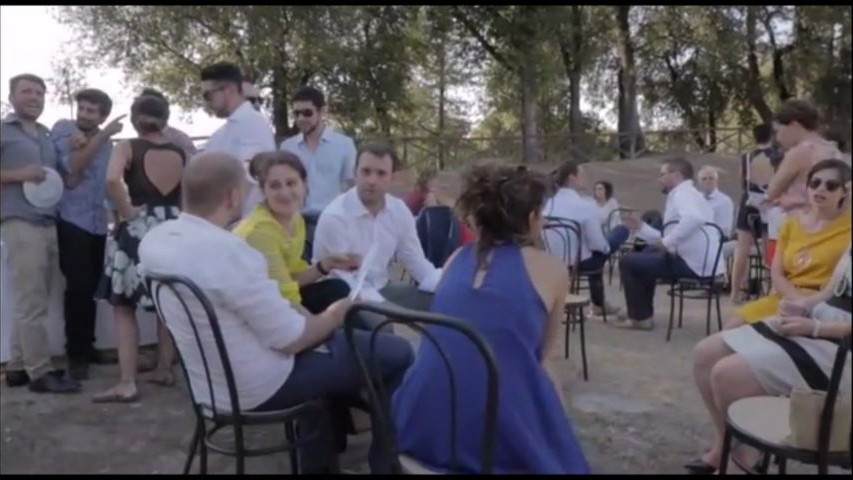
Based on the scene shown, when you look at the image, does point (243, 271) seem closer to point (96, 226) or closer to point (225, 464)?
point (225, 464)

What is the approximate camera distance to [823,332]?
2.19 metres

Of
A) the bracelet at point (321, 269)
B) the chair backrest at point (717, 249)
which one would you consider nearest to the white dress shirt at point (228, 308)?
the bracelet at point (321, 269)

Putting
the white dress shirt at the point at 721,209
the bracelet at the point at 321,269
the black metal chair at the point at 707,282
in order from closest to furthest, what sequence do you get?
the bracelet at the point at 321,269
the black metal chair at the point at 707,282
the white dress shirt at the point at 721,209

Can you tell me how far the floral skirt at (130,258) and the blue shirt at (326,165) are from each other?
737 mm

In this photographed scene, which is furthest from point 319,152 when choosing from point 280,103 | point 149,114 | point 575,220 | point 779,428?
point 280,103

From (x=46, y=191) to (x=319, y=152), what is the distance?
1206mm

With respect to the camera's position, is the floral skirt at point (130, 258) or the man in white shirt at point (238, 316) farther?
the floral skirt at point (130, 258)

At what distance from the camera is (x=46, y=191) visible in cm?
387

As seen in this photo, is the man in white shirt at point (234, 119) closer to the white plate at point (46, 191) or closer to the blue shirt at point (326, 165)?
the blue shirt at point (326, 165)

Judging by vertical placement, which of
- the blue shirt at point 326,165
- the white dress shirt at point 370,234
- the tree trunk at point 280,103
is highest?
the tree trunk at point 280,103

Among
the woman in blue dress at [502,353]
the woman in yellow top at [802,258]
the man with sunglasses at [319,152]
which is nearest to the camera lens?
the woman in blue dress at [502,353]

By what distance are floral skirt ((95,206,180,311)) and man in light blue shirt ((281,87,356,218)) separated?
75 centimetres

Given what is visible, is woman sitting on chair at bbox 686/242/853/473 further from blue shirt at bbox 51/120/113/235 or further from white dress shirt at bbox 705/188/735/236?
white dress shirt at bbox 705/188/735/236

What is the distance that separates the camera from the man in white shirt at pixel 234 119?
3918mm
